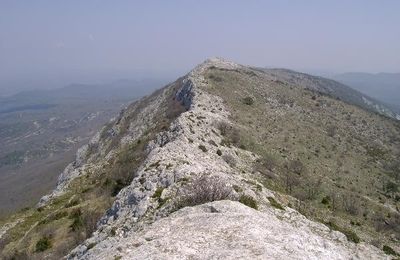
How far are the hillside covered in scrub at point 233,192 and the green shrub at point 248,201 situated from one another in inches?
7.1

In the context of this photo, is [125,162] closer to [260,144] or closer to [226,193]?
[260,144]

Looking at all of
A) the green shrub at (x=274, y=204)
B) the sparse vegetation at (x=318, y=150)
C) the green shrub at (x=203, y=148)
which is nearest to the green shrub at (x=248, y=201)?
the green shrub at (x=274, y=204)

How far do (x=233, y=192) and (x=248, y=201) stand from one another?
127 centimetres

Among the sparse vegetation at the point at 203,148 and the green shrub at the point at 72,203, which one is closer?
the sparse vegetation at the point at 203,148

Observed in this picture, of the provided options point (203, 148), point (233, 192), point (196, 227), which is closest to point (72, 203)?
point (203, 148)

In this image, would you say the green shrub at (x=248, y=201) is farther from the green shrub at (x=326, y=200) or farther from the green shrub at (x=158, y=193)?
the green shrub at (x=326, y=200)

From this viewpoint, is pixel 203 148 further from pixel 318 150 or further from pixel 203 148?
pixel 318 150

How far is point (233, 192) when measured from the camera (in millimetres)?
29344

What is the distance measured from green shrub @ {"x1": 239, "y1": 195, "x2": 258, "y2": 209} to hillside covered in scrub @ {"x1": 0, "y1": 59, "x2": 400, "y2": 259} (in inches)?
7.1

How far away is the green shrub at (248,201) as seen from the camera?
2825cm

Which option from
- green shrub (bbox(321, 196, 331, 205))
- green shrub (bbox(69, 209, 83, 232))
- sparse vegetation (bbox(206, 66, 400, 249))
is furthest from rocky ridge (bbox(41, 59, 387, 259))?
green shrub (bbox(321, 196, 331, 205))

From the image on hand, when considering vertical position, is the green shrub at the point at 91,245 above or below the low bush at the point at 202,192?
below

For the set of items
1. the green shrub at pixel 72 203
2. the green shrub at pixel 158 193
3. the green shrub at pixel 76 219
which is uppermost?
the green shrub at pixel 158 193

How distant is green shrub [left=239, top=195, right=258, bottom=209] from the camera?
28.2 meters
